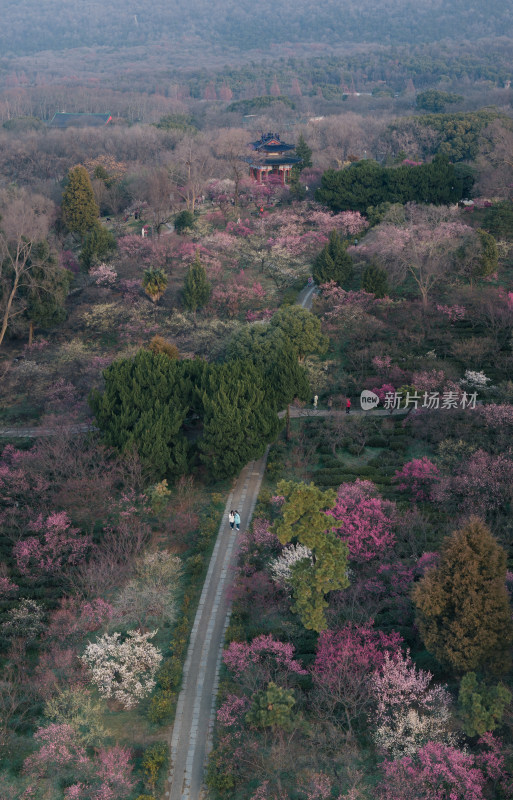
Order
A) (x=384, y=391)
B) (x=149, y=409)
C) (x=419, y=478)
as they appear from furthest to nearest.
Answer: (x=384, y=391) < (x=149, y=409) < (x=419, y=478)

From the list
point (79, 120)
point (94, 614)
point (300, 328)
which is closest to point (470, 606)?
point (94, 614)

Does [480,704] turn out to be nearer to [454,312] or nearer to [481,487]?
[481,487]

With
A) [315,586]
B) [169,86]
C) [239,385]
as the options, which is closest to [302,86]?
[169,86]

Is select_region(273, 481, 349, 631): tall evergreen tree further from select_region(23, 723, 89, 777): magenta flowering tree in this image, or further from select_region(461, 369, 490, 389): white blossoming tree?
select_region(461, 369, 490, 389): white blossoming tree

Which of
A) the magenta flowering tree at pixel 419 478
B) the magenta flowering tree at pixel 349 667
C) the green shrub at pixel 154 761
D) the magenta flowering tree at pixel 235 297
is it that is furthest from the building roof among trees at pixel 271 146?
the green shrub at pixel 154 761

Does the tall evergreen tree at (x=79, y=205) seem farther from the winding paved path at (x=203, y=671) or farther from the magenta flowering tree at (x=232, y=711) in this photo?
the magenta flowering tree at (x=232, y=711)

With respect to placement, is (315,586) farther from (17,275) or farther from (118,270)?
(118,270)
